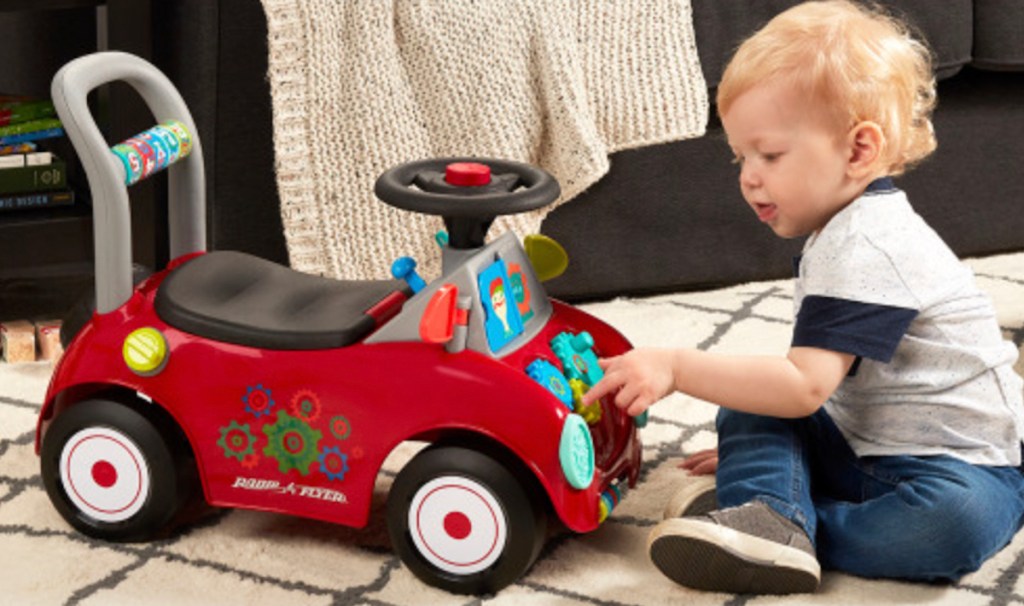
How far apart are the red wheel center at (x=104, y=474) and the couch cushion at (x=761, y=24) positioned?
36.5 inches

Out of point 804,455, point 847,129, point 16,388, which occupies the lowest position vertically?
point 16,388

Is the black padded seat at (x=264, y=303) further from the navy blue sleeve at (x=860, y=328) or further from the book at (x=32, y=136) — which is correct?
the book at (x=32, y=136)

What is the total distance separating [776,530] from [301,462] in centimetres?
38

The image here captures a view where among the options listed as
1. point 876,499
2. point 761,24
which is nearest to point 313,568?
point 876,499

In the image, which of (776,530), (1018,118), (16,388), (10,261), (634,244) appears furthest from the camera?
(1018,118)

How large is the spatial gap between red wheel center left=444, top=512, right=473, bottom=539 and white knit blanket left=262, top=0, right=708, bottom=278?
2.04 ft

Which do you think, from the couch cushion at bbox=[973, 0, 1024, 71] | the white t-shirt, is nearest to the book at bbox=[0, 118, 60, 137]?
the white t-shirt

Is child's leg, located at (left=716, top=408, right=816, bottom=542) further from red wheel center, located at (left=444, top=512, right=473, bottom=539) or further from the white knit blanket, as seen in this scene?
the white knit blanket

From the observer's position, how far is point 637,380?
1.32 m

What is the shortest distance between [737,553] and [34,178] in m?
1.01

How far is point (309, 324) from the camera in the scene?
4.36 feet

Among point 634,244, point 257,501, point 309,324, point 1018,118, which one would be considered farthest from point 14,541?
point 1018,118

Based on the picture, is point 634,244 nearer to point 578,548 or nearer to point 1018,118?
point 1018,118

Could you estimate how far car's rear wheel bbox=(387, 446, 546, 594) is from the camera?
1273 millimetres
